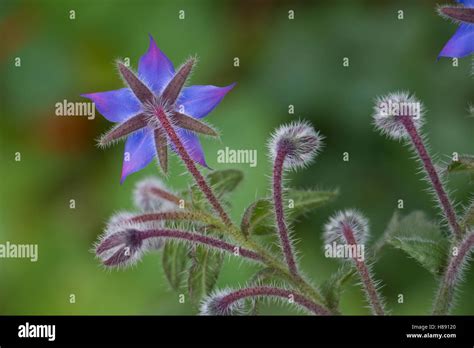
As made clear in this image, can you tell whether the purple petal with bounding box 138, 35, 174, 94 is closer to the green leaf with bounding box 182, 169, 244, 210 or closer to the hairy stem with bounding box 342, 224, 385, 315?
the green leaf with bounding box 182, 169, 244, 210

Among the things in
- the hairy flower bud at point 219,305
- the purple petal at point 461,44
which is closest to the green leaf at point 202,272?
the hairy flower bud at point 219,305

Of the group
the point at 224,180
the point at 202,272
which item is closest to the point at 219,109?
the point at 224,180

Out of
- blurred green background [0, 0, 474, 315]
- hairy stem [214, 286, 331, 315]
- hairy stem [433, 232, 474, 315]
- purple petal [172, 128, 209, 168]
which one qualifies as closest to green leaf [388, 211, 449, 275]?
hairy stem [433, 232, 474, 315]

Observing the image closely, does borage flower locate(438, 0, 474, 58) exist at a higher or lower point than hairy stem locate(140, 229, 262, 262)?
higher

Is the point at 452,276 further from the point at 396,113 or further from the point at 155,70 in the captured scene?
the point at 155,70
